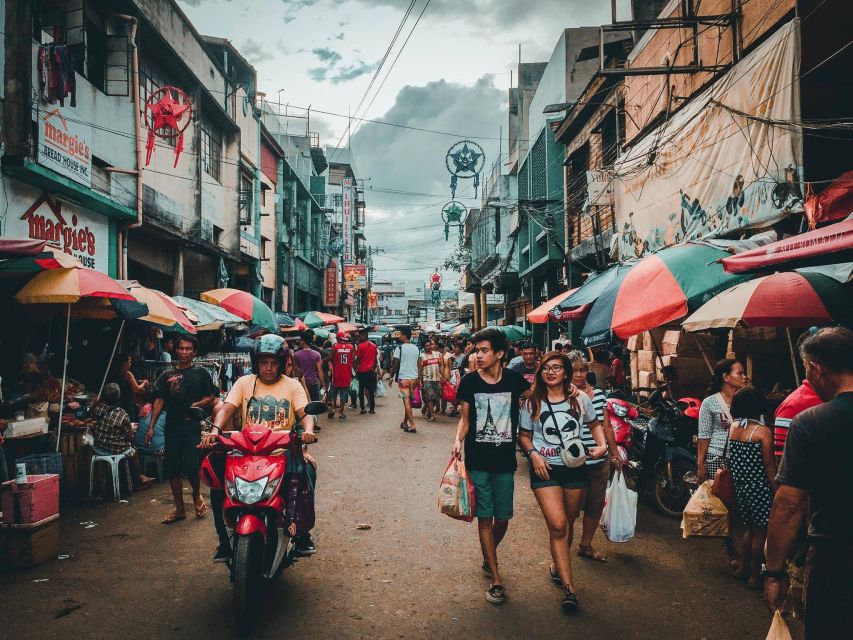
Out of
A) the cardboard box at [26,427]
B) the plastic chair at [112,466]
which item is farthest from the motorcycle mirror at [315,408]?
the cardboard box at [26,427]

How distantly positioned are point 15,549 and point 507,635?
12.8ft

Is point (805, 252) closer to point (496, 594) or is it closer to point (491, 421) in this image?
point (491, 421)

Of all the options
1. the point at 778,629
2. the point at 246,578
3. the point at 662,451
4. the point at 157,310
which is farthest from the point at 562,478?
the point at 157,310

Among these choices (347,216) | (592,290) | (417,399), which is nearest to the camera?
(592,290)

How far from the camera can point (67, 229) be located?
10438 millimetres

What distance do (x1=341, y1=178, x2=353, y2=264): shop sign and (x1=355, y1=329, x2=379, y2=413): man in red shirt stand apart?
3709 cm

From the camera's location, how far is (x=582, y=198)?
56.6 feet

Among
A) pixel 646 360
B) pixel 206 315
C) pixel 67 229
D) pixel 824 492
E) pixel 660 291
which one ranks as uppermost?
pixel 67 229

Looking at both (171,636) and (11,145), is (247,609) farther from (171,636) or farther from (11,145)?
(11,145)

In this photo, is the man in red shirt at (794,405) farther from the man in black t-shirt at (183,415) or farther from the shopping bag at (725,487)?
the man in black t-shirt at (183,415)

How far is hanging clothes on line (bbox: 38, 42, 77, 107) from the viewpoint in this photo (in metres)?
9.19

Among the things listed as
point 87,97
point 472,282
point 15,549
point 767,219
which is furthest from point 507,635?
point 472,282

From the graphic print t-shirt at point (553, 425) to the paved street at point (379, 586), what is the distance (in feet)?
3.45

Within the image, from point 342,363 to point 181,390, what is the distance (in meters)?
7.07
